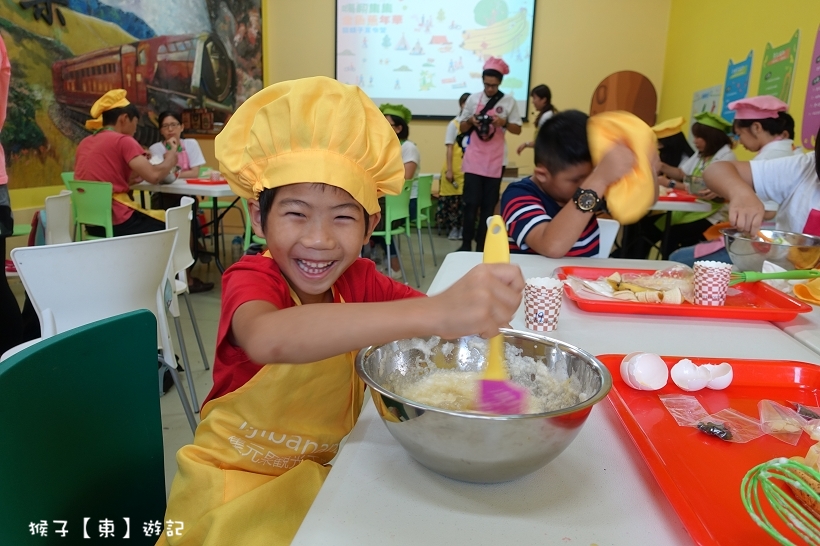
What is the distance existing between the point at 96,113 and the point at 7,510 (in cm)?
391

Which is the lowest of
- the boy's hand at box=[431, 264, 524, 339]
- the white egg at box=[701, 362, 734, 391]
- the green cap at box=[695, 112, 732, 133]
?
the white egg at box=[701, 362, 734, 391]

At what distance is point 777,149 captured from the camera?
10.7ft

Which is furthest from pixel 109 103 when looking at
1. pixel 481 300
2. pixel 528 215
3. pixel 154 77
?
pixel 481 300

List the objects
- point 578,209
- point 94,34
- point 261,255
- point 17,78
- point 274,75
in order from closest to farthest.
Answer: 1. point 261,255
2. point 578,209
3. point 17,78
4. point 94,34
5. point 274,75

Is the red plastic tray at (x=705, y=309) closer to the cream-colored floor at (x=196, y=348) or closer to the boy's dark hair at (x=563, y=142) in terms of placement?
the boy's dark hair at (x=563, y=142)

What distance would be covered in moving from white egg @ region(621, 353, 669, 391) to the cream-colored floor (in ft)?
4.87

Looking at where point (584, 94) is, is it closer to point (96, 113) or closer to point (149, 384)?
point (96, 113)

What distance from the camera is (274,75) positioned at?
22.9ft

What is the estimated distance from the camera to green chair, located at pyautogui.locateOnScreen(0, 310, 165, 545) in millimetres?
625

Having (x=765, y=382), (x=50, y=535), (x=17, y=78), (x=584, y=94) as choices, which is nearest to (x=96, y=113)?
(x=17, y=78)

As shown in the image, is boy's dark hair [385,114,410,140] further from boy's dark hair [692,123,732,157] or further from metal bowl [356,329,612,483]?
metal bowl [356,329,612,483]

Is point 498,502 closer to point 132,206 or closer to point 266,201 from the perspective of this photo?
point 266,201

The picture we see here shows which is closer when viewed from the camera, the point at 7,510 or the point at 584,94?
the point at 7,510

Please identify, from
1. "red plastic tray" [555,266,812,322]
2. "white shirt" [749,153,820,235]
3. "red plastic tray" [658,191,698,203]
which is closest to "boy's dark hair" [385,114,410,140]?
"red plastic tray" [658,191,698,203]
